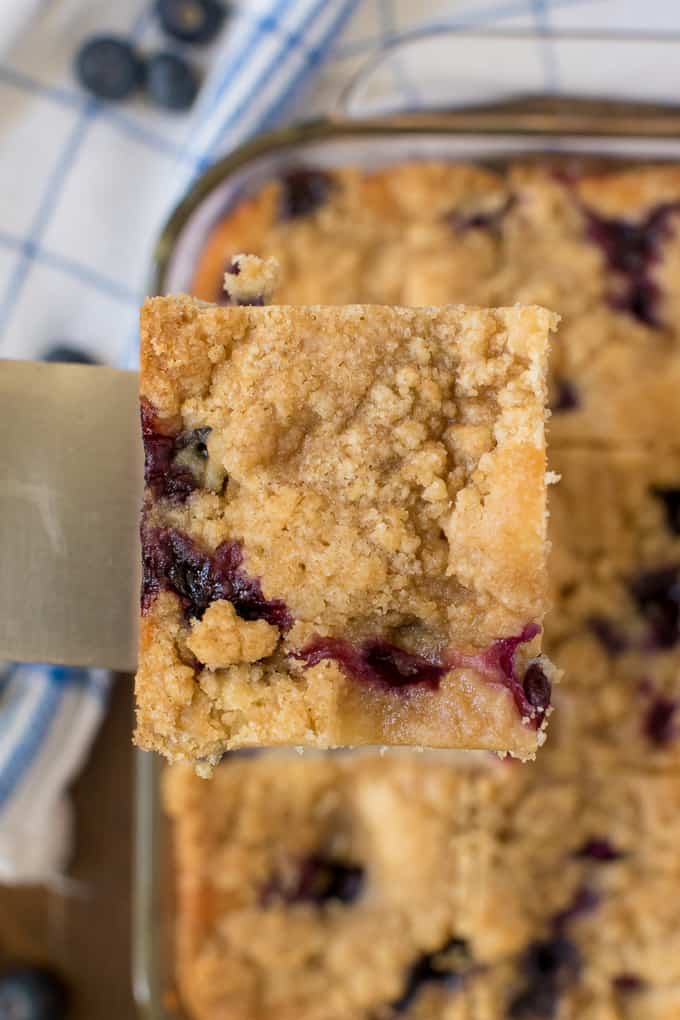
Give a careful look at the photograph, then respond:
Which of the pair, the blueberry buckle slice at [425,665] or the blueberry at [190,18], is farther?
the blueberry at [190,18]

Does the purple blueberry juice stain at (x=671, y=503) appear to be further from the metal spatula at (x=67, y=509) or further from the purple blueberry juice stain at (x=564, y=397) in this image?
the metal spatula at (x=67, y=509)

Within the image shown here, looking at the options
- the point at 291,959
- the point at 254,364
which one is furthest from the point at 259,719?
the point at 291,959

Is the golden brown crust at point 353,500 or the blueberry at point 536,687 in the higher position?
the golden brown crust at point 353,500

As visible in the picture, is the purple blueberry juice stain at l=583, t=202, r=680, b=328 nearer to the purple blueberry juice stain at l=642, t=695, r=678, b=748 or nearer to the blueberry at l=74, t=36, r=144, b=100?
the purple blueberry juice stain at l=642, t=695, r=678, b=748

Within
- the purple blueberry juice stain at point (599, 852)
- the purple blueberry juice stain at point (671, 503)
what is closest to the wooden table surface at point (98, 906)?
the purple blueberry juice stain at point (599, 852)

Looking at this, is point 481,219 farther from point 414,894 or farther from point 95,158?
point 414,894

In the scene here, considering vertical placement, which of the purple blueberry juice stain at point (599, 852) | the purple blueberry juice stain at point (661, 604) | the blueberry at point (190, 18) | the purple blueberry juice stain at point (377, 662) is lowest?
the purple blueberry juice stain at point (599, 852)
